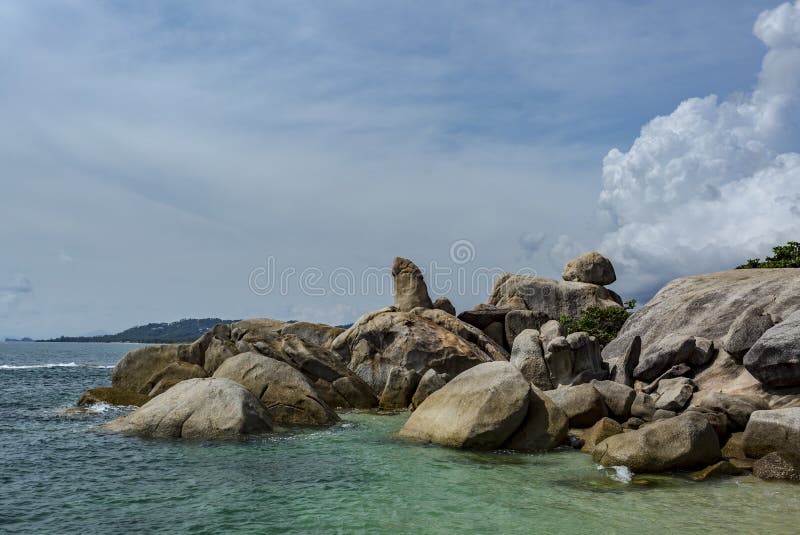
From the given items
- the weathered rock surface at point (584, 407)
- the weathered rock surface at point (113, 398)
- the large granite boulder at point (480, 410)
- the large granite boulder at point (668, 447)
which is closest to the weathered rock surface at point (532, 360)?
the weathered rock surface at point (584, 407)

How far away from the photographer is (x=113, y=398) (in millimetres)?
29203

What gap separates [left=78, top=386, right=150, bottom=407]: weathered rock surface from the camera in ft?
95.3

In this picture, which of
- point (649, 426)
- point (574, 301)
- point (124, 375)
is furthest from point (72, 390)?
point (649, 426)

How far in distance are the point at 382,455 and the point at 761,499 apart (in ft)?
30.3

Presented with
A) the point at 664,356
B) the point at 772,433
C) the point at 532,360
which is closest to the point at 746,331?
the point at 664,356

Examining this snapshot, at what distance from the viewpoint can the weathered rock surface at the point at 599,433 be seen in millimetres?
18922

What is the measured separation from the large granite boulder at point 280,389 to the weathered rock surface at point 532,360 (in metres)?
9.40

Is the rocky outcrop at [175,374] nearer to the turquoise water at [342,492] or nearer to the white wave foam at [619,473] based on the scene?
Answer: the turquoise water at [342,492]

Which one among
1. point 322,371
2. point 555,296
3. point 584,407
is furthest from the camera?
point 555,296

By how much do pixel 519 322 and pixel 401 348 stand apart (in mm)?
10855

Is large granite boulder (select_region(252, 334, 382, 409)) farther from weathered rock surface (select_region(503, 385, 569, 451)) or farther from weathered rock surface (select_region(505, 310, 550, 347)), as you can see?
weathered rock surface (select_region(505, 310, 550, 347))

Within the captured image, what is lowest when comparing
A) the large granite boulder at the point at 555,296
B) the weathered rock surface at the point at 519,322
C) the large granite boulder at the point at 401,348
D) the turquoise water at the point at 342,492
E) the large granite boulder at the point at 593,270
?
the turquoise water at the point at 342,492

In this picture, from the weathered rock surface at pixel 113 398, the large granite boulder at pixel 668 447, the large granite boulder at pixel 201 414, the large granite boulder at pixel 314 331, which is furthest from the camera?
the large granite boulder at pixel 314 331

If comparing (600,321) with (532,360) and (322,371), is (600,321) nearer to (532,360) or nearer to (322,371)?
(532,360)
